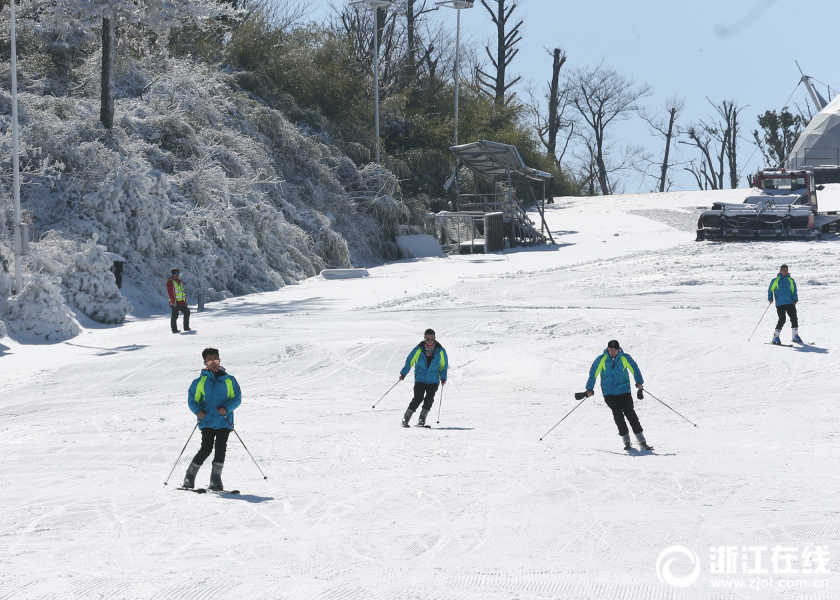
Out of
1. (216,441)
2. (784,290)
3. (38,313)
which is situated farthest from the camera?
(38,313)

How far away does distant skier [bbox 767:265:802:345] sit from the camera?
17.3 m

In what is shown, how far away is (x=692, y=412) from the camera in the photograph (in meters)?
13.3

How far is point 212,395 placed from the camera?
842 centimetres

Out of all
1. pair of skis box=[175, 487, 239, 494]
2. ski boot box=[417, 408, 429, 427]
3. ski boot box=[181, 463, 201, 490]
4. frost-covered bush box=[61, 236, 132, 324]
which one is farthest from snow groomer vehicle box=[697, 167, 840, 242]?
ski boot box=[181, 463, 201, 490]

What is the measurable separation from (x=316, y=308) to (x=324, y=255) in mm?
11413

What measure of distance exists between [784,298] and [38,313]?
1541 cm

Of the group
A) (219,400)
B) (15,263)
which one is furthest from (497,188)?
(219,400)

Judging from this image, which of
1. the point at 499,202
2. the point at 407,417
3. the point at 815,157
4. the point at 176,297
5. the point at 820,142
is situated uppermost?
the point at 820,142

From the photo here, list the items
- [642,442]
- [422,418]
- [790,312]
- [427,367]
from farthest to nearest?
[790,312], [422,418], [427,367], [642,442]

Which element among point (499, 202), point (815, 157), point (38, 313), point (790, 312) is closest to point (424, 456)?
point (790, 312)

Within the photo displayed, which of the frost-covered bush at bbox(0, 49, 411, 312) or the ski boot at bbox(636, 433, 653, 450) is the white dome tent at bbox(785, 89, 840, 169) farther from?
the ski boot at bbox(636, 433, 653, 450)

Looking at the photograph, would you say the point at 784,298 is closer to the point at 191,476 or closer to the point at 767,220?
the point at 191,476

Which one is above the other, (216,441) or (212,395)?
(212,395)

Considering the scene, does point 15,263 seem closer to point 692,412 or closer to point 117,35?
point 692,412
